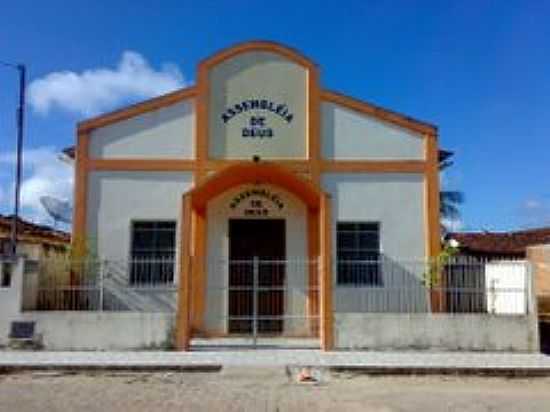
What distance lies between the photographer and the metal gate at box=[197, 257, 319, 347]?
1762 centimetres

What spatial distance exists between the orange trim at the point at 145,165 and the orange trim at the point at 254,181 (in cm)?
92

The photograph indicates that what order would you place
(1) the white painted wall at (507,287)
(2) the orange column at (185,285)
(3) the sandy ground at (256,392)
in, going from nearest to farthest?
(3) the sandy ground at (256,392), (2) the orange column at (185,285), (1) the white painted wall at (507,287)

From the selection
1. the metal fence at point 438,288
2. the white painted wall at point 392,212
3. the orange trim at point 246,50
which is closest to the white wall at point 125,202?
the orange trim at point 246,50

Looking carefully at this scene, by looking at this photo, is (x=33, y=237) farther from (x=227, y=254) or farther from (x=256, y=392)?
(x=256, y=392)

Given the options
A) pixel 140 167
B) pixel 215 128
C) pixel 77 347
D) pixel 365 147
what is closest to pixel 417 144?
pixel 365 147

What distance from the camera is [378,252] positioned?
58.9ft

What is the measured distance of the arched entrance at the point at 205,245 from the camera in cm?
1565

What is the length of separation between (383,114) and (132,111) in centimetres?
608

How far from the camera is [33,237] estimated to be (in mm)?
26250

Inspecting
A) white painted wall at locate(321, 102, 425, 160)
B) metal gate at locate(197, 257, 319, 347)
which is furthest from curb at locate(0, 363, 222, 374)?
white painted wall at locate(321, 102, 425, 160)

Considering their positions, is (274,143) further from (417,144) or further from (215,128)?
(417,144)

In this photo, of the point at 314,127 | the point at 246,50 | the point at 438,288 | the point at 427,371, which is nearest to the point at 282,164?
the point at 314,127

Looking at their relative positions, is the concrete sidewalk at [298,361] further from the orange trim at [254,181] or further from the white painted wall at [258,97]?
the white painted wall at [258,97]

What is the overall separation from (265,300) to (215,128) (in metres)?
4.31
